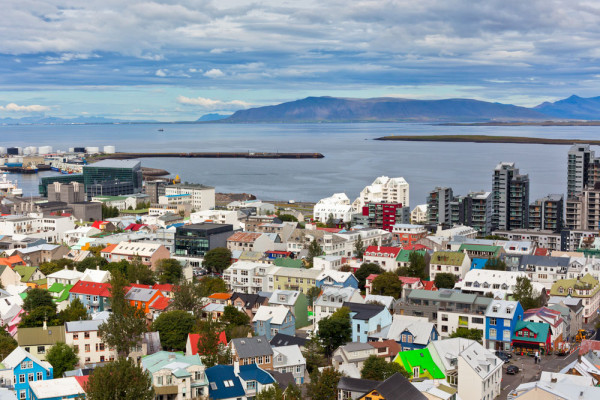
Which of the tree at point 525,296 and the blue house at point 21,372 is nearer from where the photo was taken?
the blue house at point 21,372

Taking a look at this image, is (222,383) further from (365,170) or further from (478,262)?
(365,170)

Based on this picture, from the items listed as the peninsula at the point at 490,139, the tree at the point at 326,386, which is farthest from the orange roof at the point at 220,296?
the peninsula at the point at 490,139

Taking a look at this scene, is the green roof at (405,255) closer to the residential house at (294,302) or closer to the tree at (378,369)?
the residential house at (294,302)

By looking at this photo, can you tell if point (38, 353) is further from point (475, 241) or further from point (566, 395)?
point (475, 241)

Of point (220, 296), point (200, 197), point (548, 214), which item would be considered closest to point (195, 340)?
point (220, 296)

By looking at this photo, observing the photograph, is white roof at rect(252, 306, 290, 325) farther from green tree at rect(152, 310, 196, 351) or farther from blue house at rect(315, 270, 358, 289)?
blue house at rect(315, 270, 358, 289)

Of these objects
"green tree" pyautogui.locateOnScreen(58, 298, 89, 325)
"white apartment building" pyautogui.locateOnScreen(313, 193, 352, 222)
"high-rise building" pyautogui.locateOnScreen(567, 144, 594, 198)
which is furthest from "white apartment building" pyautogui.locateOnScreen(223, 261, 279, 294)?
"high-rise building" pyautogui.locateOnScreen(567, 144, 594, 198)
